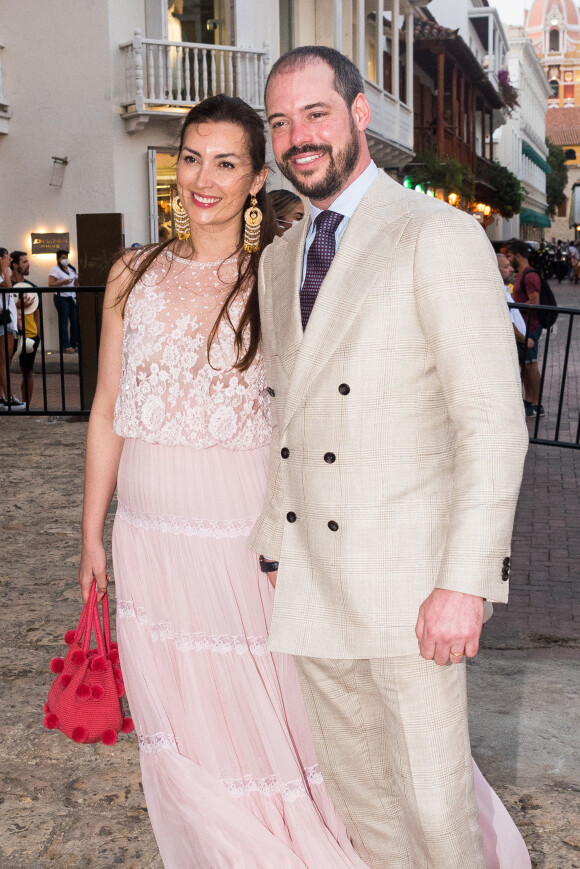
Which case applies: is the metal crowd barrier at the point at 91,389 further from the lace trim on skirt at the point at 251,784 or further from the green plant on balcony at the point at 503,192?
the green plant on balcony at the point at 503,192

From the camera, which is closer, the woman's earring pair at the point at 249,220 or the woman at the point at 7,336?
the woman's earring pair at the point at 249,220

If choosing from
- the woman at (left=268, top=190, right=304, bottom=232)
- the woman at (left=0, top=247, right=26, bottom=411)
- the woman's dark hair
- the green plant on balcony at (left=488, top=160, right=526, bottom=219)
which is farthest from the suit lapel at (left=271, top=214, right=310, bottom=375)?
the green plant on balcony at (left=488, top=160, right=526, bottom=219)

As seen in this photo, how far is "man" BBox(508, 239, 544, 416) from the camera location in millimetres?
10594

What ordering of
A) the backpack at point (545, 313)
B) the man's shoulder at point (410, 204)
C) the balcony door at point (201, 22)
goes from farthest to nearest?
the balcony door at point (201, 22)
the backpack at point (545, 313)
the man's shoulder at point (410, 204)

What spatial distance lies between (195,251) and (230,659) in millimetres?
1094

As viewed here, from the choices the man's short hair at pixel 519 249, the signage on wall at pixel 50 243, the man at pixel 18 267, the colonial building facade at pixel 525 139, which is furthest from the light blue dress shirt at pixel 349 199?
the colonial building facade at pixel 525 139

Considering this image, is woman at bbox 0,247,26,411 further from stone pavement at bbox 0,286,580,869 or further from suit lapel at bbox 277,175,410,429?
suit lapel at bbox 277,175,410,429

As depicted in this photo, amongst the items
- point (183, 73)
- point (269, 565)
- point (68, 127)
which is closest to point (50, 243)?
point (68, 127)

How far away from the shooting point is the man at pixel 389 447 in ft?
6.56

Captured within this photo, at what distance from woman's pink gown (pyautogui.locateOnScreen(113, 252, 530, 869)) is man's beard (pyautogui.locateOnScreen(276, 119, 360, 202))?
0.58 m

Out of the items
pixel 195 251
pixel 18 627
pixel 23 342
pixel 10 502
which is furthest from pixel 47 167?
pixel 195 251

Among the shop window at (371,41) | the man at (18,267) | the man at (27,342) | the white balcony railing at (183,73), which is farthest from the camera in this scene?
the shop window at (371,41)

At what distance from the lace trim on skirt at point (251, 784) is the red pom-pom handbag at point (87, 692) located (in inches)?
6.4

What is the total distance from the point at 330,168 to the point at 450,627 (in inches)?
38.1
